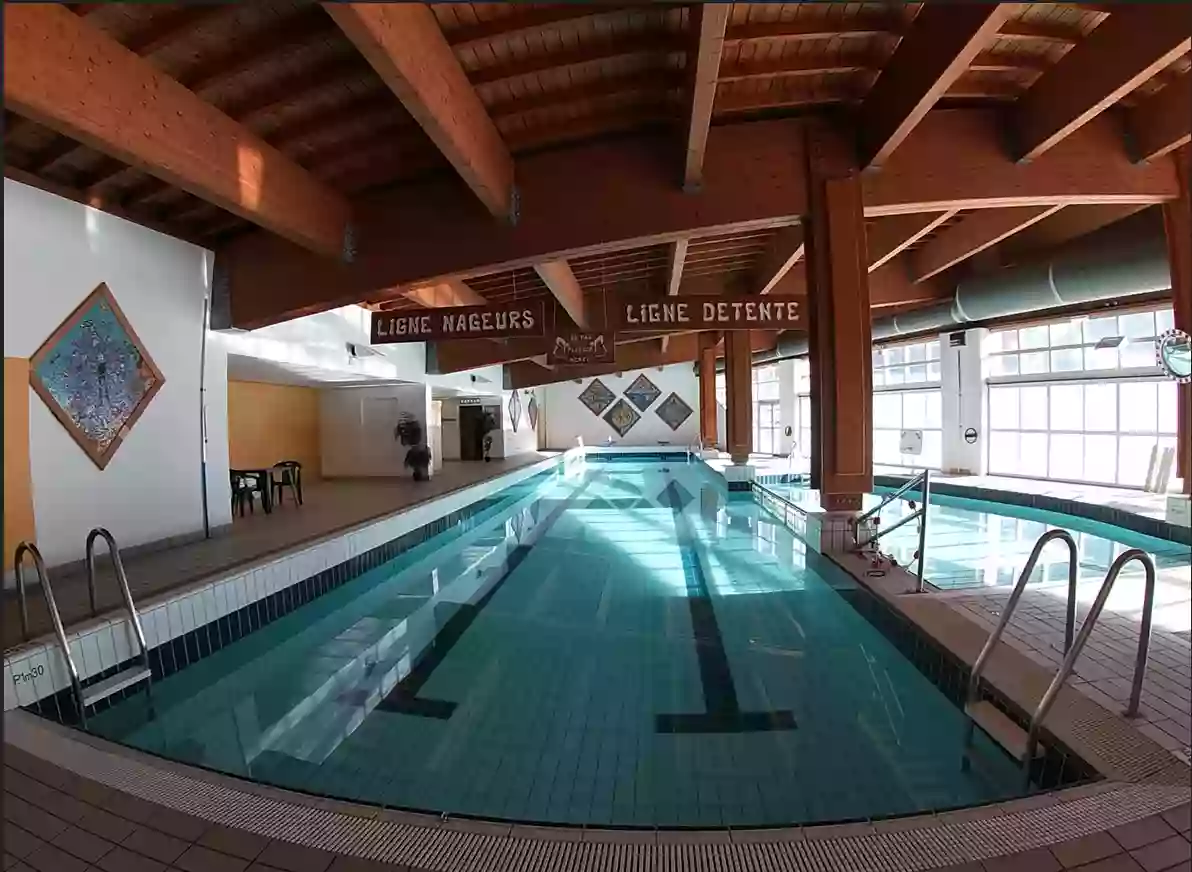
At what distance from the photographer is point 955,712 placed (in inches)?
108

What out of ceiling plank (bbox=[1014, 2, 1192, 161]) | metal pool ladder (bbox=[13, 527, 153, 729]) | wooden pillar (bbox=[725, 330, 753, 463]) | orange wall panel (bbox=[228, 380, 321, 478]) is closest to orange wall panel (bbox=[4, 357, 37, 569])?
metal pool ladder (bbox=[13, 527, 153, 729])

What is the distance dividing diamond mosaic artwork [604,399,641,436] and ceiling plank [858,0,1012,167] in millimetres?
18724

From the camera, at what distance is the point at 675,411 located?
77.2 feet

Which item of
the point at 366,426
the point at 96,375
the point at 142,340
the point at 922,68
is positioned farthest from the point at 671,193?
the point at 366,426

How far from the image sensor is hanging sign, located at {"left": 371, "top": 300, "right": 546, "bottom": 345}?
646cm

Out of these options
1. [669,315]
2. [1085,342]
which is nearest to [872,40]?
[669,315]

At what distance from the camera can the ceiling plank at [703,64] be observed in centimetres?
292

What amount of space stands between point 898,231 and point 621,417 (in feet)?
54.6

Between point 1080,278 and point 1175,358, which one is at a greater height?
point 1080,278

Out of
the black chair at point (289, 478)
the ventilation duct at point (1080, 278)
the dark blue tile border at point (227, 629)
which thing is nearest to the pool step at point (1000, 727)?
the ventilation duct at point (1080, 278)

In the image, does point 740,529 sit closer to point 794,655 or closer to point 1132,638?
point 794,655

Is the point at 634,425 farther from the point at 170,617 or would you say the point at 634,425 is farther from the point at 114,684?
the point at 114,684

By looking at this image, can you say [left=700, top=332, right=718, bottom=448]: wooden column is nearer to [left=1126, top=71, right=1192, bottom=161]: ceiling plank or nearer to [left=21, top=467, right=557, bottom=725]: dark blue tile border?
[left=21, top=467, right=557, bottom=725]: dark blue tile border

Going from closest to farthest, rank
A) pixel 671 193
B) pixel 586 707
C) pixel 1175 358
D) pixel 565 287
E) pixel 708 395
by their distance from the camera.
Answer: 1. pixel 1175 358
2. pixel 586 707
3. pixel 671 193
4. pixel 565 287
5. pixel 708 395
